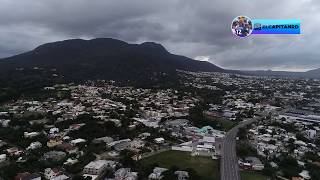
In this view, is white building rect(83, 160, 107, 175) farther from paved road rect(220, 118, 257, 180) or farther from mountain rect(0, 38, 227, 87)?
mountain rect(0, 38, 227, 87)

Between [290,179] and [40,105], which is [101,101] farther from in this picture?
[290,179]

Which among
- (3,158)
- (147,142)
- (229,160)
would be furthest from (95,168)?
(229,160)

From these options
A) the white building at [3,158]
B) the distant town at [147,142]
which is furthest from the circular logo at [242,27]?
the white building at [3,158]

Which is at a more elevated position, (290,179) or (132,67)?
(132,67)

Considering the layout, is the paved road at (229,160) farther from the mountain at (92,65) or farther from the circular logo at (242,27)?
the mountain at (92,65)

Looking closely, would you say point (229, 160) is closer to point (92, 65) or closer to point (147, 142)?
point (147, 142)

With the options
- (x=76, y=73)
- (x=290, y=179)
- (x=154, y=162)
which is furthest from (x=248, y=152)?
(x=76, y=73)
